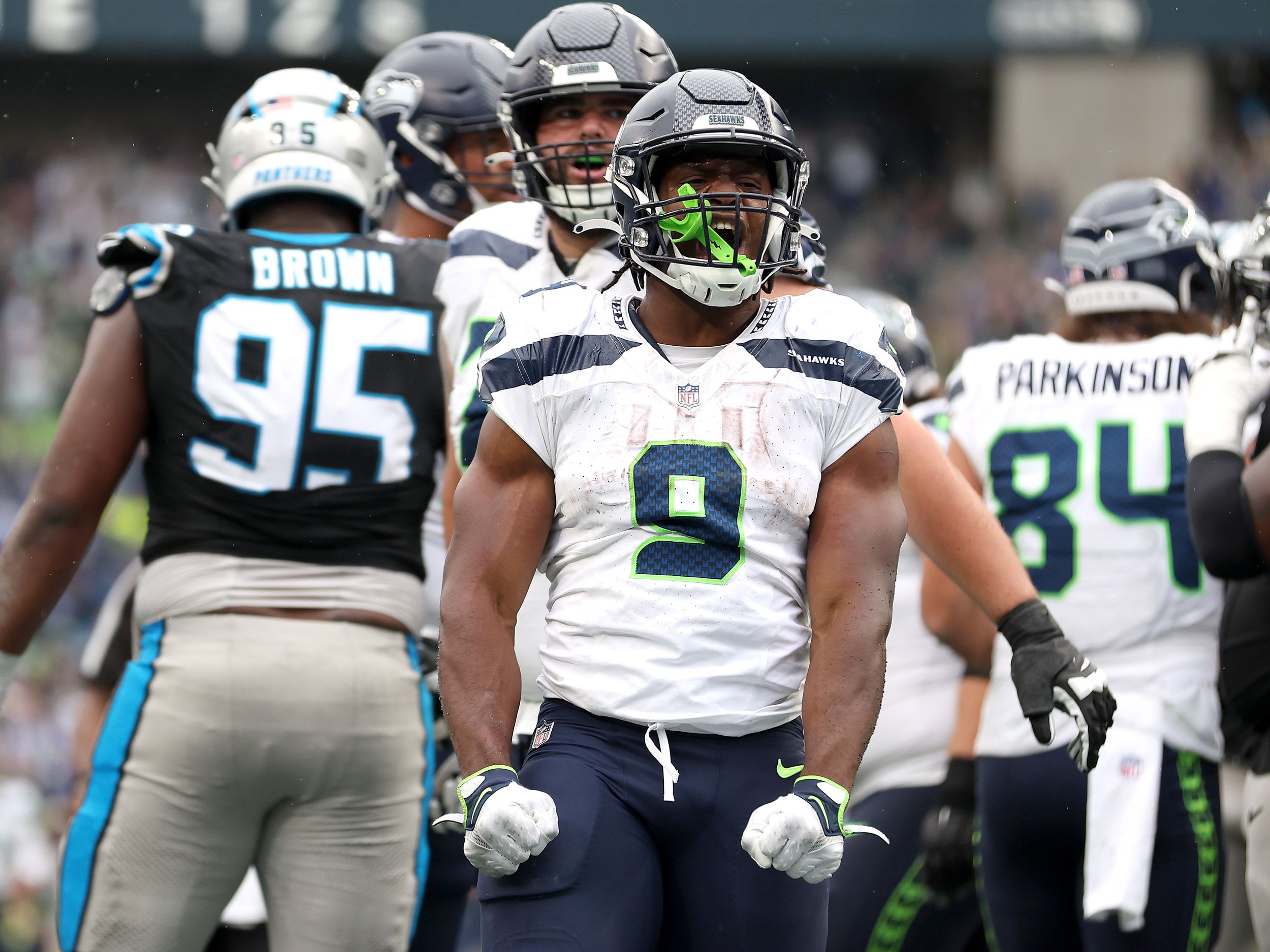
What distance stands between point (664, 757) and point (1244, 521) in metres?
1.54

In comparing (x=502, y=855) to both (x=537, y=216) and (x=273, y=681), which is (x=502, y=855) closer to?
(x=273, y=681)

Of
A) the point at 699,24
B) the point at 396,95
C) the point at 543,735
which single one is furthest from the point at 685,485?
the point at 699,24

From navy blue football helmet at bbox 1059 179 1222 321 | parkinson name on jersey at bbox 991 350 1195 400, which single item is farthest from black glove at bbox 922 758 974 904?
navy blue football helmet at bbox 1059 179 1222 321

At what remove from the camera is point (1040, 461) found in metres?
4.12

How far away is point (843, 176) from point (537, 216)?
14331 millimetres

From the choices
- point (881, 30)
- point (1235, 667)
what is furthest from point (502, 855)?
point (881, 30)

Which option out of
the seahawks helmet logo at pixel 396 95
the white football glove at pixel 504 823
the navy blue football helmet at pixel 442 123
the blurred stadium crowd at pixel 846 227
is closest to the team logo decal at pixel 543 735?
the white football glove at pixel 504 823

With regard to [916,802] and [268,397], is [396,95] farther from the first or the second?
[916,802]

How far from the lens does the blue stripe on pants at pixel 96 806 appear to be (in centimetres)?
340

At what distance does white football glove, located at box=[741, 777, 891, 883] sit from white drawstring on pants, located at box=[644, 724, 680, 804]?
0.13 metres

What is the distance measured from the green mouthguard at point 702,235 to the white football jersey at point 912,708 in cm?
194

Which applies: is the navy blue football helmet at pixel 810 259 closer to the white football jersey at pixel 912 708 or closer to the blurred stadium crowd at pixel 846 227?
the white football jersey at pixel 912 708

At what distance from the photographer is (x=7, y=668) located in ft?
12.1

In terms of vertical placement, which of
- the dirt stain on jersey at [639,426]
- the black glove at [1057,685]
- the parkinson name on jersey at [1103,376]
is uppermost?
the parkinson name on jersey at [1103,376]
